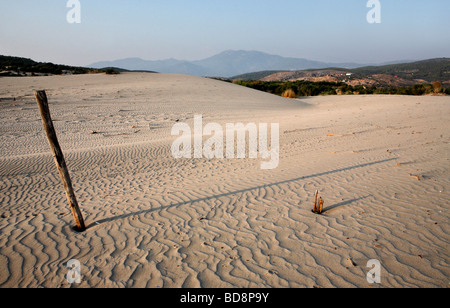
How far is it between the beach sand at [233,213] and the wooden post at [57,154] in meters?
0.29

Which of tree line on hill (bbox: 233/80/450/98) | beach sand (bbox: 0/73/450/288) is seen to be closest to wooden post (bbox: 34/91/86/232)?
beach sand (bbox: 0/73/450/288)

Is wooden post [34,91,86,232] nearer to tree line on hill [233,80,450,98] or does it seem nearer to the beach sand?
the beach sand

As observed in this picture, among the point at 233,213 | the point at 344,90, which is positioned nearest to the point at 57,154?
the point at 233,213

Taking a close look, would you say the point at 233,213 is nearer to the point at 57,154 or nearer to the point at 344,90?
the point at 57,154

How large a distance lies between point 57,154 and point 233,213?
3118 mm

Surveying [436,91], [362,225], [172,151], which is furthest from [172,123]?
[436,91]

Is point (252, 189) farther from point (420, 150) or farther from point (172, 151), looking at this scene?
point (420, 150)

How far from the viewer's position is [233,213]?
471 cm

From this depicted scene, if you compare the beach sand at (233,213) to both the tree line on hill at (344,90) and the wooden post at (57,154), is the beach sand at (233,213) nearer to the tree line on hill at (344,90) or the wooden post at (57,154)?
the wooden post at (57,154)

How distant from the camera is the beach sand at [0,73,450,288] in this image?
10.4 feet

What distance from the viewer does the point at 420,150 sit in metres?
7.79

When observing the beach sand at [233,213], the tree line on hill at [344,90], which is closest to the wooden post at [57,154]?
the beach sand at [233,213]

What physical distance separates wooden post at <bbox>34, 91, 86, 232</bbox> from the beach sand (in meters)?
0.29
